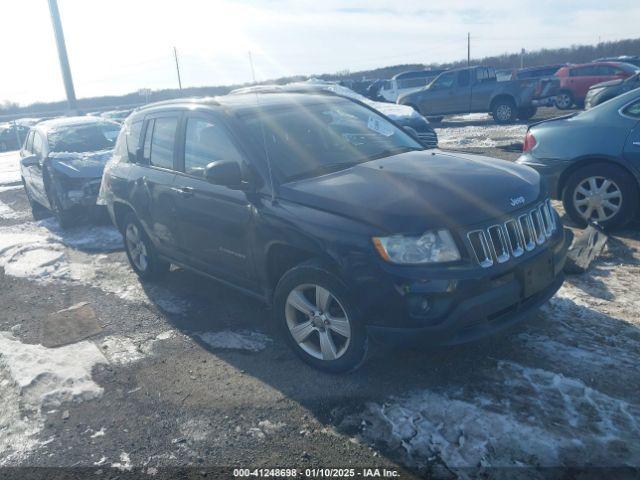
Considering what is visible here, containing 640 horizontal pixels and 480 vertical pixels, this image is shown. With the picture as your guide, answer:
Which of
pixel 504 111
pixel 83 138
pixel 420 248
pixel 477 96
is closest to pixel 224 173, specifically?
pixel 420 248

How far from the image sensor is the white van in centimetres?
2569

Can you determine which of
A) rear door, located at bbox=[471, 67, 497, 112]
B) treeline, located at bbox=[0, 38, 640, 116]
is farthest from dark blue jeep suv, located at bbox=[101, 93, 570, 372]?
treeline, located at bbox=[0, 38, 640, 116]

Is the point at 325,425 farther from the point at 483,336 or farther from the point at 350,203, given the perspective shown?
the point at 350,203

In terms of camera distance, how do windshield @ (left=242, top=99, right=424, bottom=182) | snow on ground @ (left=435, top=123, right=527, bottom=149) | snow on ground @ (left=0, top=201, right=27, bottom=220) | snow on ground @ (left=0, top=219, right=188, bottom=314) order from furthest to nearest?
snow on ground @ (left=435, top=123, right=527, bottom=149) → snow on ground @ (left=0, top=201, right=27, bottom=220) → snow on ground @ (left=0, top=219, right=188, bottom=314) → windshield @ (left=242, top=99, right=424, bottom=182)

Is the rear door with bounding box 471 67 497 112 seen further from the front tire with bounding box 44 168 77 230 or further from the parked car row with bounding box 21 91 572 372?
the parked car row with bounding box 21 91 572 372

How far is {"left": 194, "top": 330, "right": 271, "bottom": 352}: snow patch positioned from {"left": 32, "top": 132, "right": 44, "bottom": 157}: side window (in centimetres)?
671

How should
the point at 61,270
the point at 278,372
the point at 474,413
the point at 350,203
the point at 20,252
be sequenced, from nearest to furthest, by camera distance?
1. the point at 474,413
2. the point at 350,203
3. the point at 278,372
4. the point at 61,270
5. the point at 20,252

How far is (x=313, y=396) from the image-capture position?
3.52 meters

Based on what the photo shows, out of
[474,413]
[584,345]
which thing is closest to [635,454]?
[474,413]

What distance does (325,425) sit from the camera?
3.23 metres

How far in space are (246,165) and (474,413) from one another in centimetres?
228

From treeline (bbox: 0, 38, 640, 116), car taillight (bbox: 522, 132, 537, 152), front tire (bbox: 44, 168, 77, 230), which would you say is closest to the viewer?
car taillight (bbox: 522, 132, 537, 152)

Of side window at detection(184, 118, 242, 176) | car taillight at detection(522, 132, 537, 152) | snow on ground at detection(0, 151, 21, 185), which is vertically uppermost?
side window at detection(184, 118, 242, 176)

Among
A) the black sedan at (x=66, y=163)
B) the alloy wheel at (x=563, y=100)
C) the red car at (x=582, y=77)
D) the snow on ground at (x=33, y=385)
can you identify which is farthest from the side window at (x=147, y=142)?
the alloy wheel at (x=563, y=100)
